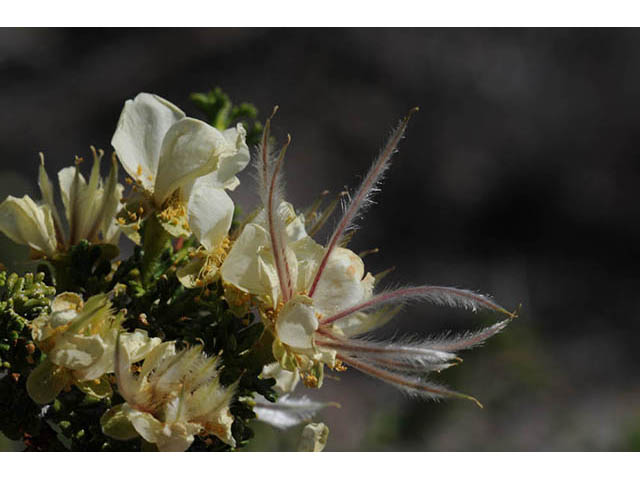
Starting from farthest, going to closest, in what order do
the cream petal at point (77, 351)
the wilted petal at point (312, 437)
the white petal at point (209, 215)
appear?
1. the wilted petal at point (312, 437)
2. the white petal at point (209, 215)
3. the cream petal at point (77, 351)

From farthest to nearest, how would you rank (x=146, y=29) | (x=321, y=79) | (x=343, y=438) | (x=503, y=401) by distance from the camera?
1. (x=321, y=79)
2. (x=146, y=29)
3. (x=343, y=438)
4. (x=503, y=401)

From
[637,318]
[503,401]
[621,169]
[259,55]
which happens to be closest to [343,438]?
[503,401]

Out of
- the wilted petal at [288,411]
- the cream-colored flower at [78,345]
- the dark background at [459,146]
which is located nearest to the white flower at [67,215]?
the cream-colored flower at [78,345]

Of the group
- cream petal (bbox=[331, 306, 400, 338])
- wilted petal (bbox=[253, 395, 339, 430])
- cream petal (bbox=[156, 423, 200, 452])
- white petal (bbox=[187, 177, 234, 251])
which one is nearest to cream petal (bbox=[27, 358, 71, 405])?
cream petal (bbox=[156, 423, 200, 452])

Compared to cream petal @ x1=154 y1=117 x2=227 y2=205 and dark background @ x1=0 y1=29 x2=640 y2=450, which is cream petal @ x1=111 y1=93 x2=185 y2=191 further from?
dark background @ x1=0 y1=29 x2=640 y2=450

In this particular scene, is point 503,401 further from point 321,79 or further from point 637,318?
point 321,79

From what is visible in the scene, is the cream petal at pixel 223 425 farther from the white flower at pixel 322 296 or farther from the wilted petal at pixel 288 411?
the wilted petal at pixel 288 411
